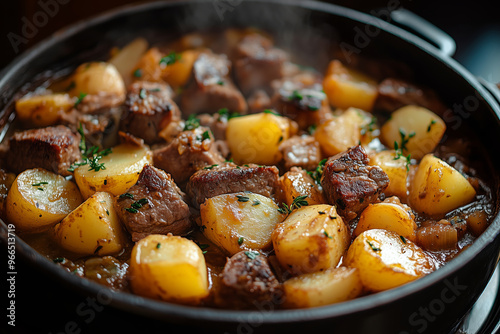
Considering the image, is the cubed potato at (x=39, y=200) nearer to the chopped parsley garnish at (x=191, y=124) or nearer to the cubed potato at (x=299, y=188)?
the chopped parsley garnish at (x=191, y=124)

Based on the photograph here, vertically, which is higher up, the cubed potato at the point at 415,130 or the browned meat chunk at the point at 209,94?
the cubed potato at the point at 415,130

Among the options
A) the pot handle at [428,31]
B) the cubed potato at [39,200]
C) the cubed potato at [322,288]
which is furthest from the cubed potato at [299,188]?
the pot handle at [428,31]

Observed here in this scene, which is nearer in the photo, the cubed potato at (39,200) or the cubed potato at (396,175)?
the cubed potato at (39,200)

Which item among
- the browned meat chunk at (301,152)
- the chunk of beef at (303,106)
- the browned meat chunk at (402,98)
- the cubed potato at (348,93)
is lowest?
the browned meat chunk at (301,152)

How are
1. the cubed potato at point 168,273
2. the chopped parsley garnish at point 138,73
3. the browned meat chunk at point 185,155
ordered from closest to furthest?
the cubed potato at point 168,273 < the browned meat chunk at point 185,155 < the chopped parsley garnish at point 138,73

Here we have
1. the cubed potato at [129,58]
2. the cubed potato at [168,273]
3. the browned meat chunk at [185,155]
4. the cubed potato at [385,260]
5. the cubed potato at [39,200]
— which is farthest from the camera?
the cubed potato at [129,58]

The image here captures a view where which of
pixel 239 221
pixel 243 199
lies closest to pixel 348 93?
pixel 243 199

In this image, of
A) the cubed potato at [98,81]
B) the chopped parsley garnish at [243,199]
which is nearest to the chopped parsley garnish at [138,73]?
the cubed potato at [98,81]

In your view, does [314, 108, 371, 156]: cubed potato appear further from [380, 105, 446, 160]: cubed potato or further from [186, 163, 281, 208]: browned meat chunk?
[186, 163, 281, 208]: browned meat chunk

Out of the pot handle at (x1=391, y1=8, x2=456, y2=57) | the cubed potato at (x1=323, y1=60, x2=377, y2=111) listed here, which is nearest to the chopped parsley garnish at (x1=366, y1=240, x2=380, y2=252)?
the cubed potato at (x1=323, y1=60, x2=377, y2=111)
